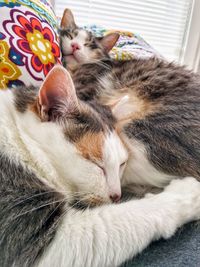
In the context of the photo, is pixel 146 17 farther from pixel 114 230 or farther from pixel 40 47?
pixel 114 230

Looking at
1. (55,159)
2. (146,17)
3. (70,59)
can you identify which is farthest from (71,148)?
(146,17)

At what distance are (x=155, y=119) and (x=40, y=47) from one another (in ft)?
1.58

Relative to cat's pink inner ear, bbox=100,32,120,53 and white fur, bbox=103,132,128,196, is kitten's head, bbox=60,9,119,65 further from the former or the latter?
white fur, bbox=103,132,128,196

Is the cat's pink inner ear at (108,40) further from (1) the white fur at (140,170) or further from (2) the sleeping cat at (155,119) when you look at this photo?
(1) the white fur at (140,170)

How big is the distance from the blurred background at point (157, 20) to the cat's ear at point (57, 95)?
1.77m

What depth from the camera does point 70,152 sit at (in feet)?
2.12

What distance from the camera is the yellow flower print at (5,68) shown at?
2.77 feet

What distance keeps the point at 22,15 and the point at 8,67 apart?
23 centimetres

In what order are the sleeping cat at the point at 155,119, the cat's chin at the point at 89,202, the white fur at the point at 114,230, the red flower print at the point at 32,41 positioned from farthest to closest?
1. the red flower print at the point at 32,41
2. the sleeping cat at the point at 155,119
3. the cat's chin at the point at 89,202
4. the white fur at the point at 114,230

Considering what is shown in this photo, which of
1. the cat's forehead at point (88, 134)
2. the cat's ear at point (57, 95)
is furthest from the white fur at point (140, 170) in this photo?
the cat's ear at point (57, 95)

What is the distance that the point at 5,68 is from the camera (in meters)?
0.84

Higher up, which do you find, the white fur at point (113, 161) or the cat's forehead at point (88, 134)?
the cat's forehead at point (88, 134)

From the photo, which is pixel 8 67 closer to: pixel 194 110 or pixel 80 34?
pixel 194 110

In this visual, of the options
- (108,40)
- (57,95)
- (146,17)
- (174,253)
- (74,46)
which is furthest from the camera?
(146,17)
